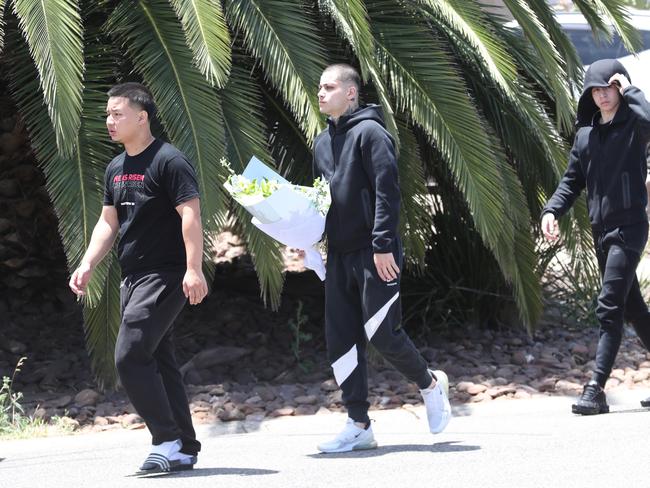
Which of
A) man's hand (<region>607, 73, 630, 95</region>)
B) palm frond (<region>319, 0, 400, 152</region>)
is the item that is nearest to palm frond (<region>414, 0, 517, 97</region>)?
palm frond (<region>319, 0, 400, 152</region>)

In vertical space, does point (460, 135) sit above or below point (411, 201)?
above

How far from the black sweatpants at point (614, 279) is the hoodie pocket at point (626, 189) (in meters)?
0.12

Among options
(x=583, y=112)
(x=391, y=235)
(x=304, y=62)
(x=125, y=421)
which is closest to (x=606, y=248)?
(x=583, y=112)

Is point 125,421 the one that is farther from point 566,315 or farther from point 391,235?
point 566,315

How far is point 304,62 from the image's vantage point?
7.42 m

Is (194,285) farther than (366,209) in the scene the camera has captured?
No

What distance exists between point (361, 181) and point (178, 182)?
0.86m

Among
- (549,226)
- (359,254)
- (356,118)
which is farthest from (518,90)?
(359,254)

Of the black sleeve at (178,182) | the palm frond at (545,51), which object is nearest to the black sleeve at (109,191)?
the black sleeve at (178,182)

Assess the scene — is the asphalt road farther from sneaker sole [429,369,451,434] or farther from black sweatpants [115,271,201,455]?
black sweatpants [115,271,201,455]

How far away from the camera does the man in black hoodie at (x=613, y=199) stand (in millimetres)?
6246

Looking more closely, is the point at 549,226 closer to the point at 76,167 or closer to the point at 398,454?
the point at 398,454

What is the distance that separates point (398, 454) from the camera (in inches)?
218

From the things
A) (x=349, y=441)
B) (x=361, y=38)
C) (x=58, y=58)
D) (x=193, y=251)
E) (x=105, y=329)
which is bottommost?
(x=105, y=329)
